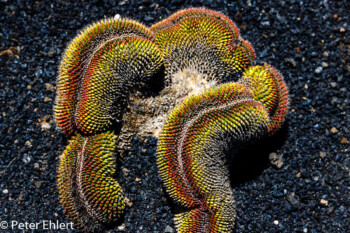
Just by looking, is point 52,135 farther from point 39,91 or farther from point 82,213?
point 82,213

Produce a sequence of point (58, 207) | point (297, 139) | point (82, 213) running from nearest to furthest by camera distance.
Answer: point (82, 213) → point (58, 207) → point (297, 139)

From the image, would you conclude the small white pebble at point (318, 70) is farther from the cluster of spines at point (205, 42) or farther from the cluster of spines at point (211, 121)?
the cluster of spines at point (205, 42)

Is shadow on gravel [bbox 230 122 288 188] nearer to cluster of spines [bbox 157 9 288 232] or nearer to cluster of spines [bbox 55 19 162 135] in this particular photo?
cluster of spines [bbox 157 9 288 232]

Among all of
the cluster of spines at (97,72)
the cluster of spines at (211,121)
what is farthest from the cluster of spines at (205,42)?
the cluster of spines at (97,72)

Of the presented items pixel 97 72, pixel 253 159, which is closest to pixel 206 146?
pixel 253 159

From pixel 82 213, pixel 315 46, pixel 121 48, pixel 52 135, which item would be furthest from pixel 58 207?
pixel 315 46

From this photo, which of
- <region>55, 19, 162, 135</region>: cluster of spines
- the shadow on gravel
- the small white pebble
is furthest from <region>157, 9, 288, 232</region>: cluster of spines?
the small white pebble
